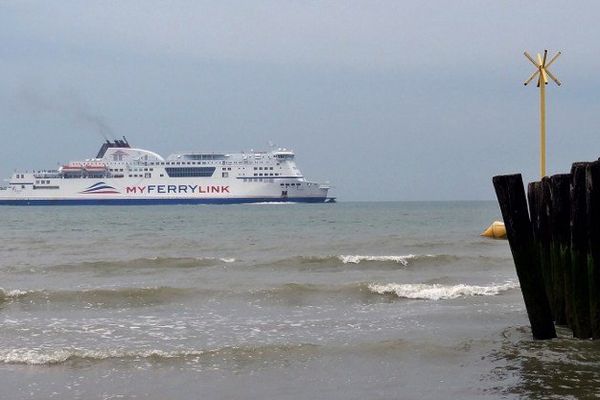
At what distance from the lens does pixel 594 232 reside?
7.83 meters

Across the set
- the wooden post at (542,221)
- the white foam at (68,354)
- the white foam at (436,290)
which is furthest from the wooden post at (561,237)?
the white foam at (436,290)

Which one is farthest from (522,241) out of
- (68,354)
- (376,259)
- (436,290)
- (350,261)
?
(376,259)

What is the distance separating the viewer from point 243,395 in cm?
744

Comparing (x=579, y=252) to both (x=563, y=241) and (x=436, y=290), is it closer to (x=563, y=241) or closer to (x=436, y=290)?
(x=563, y=241)

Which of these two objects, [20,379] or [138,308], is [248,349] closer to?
[20,379]

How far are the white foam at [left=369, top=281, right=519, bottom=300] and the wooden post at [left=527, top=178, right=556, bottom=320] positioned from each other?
4.68 m

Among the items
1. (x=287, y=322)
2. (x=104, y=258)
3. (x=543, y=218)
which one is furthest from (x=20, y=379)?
(x=104, y=258)

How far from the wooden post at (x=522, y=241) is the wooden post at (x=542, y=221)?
0.60 metres

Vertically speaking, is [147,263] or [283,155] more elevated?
[283,155]

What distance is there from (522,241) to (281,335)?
12.8 ft

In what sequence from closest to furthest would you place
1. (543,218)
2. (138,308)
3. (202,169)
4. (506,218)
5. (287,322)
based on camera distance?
1. (506,218)
2. (543,218)
3. (287,322)
4. (138,308)
5. (202,169)

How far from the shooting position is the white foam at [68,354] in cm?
912

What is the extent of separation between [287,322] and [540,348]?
169 inches

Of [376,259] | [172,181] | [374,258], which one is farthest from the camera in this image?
[172,181]
